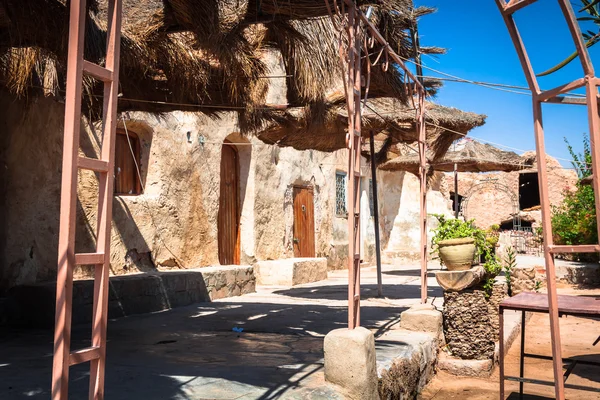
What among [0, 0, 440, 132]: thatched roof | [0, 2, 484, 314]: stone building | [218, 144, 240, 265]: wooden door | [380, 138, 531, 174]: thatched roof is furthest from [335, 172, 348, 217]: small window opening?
[0, 0, 440, 132]: thatched roof

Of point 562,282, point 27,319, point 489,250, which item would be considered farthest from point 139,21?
point 562,282

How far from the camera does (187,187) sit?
1010 cm

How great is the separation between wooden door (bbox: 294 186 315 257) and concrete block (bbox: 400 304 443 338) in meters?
8.03

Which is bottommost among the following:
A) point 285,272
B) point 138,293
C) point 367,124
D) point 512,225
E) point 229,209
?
point 138,293

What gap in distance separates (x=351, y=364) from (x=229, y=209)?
8.50 m

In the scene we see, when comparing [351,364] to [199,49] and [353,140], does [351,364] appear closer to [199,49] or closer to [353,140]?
[353,140]

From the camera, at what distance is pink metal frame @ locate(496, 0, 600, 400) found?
231 centimetres

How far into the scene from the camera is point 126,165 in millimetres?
9172

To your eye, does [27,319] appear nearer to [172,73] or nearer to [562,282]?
[172,73]

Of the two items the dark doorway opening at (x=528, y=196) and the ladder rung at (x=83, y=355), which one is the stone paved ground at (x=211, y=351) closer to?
the ladder rung at (x=83, y=355)

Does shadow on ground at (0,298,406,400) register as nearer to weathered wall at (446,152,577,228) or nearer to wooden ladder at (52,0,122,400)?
wooden ladder at (52,0,122,400)

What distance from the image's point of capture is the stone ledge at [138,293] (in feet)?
20.7

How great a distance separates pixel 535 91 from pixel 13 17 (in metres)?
3.66

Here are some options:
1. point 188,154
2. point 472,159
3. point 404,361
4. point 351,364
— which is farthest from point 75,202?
point 472,159
